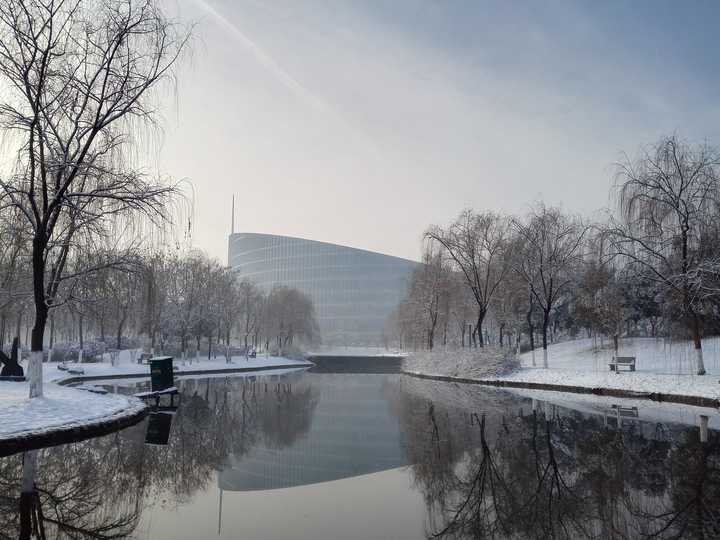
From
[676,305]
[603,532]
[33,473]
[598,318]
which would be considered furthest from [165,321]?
[603,532]

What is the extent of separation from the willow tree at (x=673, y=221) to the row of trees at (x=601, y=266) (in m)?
0.04

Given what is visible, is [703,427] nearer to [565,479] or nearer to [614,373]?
[565,479]

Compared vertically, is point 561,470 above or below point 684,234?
below

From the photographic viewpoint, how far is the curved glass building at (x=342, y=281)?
116 metres

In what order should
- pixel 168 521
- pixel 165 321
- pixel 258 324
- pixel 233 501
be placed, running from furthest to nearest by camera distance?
1. pixel 258 324
2. pixel 165 321
3. pixel 233 501
4. pixel 168 521

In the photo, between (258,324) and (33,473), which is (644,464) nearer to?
(33,473)

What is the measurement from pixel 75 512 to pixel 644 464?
754cm

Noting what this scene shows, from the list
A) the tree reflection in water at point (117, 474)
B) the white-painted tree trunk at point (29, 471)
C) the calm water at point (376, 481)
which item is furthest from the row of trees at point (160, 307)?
the white-painted tree trunk at point (29, 471)

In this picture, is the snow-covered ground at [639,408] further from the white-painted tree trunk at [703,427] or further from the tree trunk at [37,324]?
the tree trunk at [37,324]

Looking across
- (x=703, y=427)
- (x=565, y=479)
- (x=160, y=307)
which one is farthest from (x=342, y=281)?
(x=565, y=479)

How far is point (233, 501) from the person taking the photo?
6.80 meters

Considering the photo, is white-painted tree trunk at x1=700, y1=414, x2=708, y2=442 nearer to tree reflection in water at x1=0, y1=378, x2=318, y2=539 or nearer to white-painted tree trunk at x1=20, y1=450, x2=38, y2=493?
tree reflection in water at x1=0, y1=378, x2=318, y2=539

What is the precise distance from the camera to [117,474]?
26.3 feet

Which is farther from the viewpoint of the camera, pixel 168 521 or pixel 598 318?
pixel 598 318
